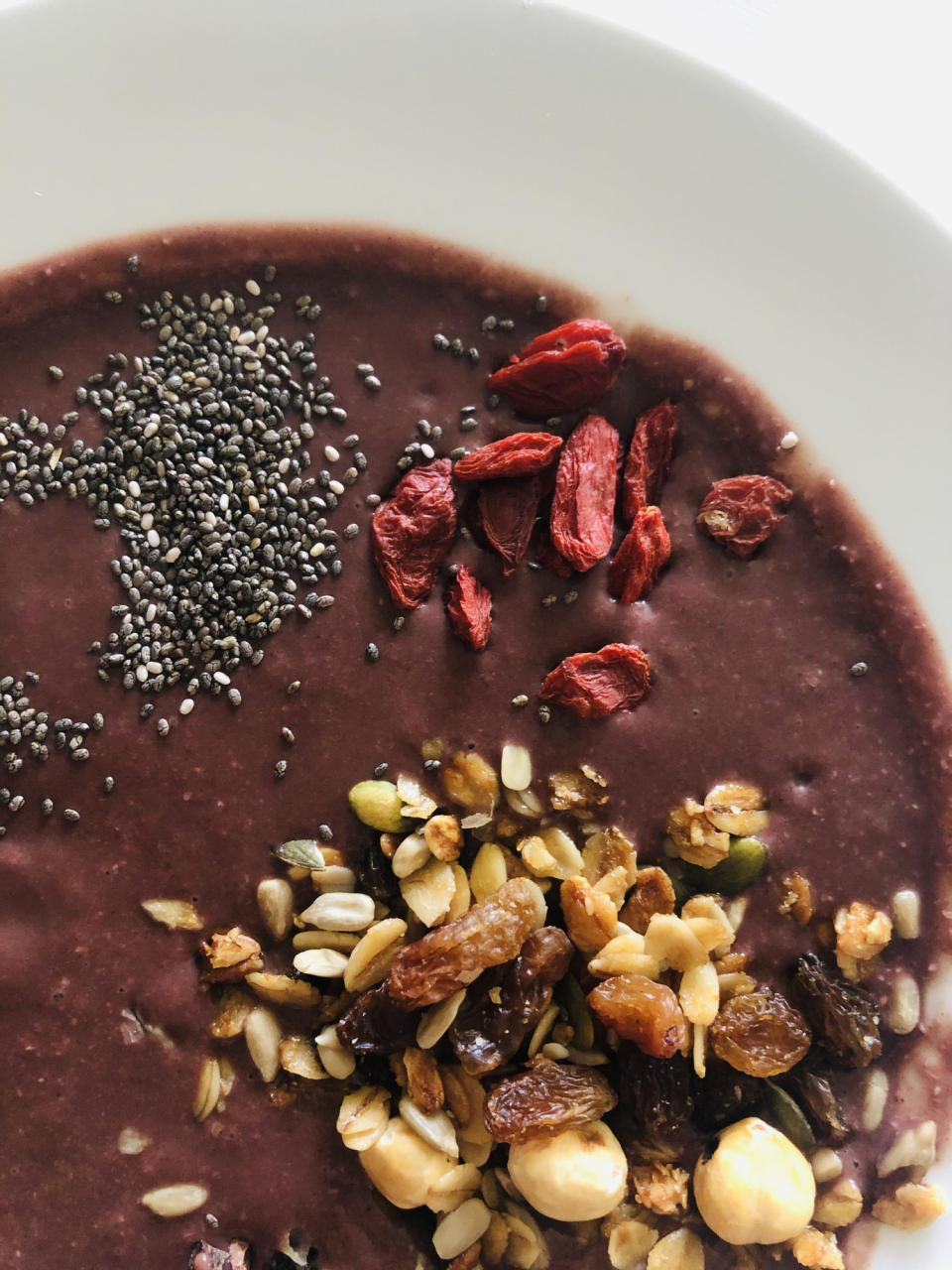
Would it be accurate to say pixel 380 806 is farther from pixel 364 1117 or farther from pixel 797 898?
pixel 797 898

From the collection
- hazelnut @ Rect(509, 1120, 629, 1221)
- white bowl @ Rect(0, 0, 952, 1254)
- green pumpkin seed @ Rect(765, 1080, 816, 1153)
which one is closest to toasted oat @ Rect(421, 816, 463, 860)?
hazelnut @ Rect(509, 1120, 629, 1221)

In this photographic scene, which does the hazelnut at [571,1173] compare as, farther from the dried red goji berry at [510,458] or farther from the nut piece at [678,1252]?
the dried red goji berry at [510,458]

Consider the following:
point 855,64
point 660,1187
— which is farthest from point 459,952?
point 855,64

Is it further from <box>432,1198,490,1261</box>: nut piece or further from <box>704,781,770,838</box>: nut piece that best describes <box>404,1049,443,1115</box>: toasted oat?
<box>704,781,770,838</box>: nut piece

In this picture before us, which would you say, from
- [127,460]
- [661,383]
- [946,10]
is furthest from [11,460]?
[946,10]

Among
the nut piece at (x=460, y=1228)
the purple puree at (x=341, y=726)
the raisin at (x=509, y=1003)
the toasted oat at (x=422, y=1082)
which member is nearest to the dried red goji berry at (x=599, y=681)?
the purple puree at (x=341, y=726)

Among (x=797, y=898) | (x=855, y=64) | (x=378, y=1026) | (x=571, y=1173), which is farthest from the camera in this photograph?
(x=855, y=64)
